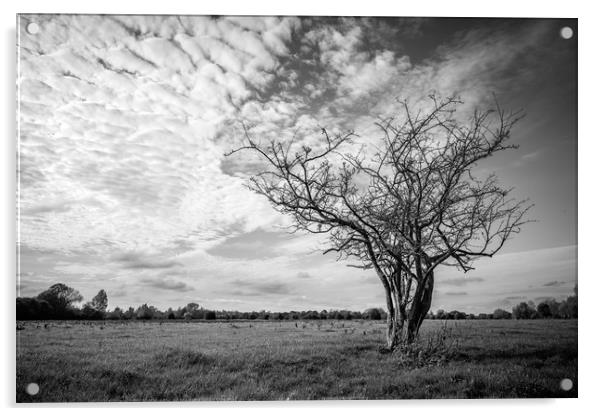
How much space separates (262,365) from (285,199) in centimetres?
319

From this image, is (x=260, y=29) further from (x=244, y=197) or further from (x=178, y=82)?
(x=244, y=197)

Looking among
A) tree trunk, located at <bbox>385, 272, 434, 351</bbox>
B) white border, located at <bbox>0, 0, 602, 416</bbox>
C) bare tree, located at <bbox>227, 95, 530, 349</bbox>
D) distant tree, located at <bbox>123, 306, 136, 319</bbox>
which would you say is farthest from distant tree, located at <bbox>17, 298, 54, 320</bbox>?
tree trunk, located at <bbox>385, 272, 434, 351</bbox>

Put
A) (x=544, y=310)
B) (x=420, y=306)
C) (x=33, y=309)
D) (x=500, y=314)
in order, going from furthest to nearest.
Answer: (x=420, y=306) < (x=500, y=314) < (x=544, y=310) < (x=33, y=309)

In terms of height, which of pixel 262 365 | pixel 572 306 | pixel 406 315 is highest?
pixel 572 306

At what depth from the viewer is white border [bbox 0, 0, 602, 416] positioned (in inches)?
273

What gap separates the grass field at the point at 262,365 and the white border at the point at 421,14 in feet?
0.58

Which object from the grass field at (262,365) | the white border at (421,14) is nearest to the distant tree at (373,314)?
the grass field at (262,365)

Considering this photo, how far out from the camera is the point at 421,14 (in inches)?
305

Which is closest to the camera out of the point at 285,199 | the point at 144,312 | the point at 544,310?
the point at 544,310

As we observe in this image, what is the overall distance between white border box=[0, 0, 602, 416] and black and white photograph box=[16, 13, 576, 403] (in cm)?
15

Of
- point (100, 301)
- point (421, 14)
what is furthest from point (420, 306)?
point (100, 301)

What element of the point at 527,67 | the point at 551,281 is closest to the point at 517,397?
the point at 551,281

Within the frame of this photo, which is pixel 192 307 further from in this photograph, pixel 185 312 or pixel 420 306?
pixel 420 306

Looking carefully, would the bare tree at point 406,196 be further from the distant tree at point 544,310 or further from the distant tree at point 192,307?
the distant tree at point 192,307
